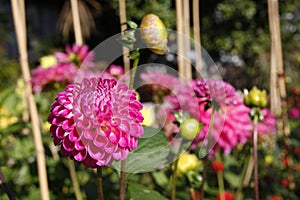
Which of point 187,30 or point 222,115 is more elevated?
point 187,30

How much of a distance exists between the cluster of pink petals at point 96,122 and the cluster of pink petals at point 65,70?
51cm

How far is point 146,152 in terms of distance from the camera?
547 millimetres

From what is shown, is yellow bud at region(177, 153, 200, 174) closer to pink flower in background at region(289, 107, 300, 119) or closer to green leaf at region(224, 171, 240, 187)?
green leaf at region(224, 171, 240, 187)

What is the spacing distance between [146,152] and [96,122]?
0.43 ft

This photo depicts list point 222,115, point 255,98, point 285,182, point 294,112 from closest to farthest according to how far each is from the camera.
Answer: point 255,98 → point 222,115 → point 285,182 → point 294,112

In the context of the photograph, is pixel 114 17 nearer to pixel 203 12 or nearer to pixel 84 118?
pixel 203 12

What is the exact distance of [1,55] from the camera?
4.14 metres

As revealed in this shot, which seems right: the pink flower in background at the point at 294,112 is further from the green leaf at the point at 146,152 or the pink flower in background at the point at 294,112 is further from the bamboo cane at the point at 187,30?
the green leaf at the point at 146,152

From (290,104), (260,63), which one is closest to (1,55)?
(260,63)

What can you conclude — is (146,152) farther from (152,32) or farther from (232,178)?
(232,178)

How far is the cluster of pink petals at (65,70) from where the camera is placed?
96cm

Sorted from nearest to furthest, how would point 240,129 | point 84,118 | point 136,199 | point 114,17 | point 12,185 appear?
1. point 84,118
2. point 136,199
3. point 240,129
4. point 12,185
5. point 114,17

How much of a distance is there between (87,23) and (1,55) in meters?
0.89

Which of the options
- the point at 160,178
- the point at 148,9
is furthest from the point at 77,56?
the point at 148,9
